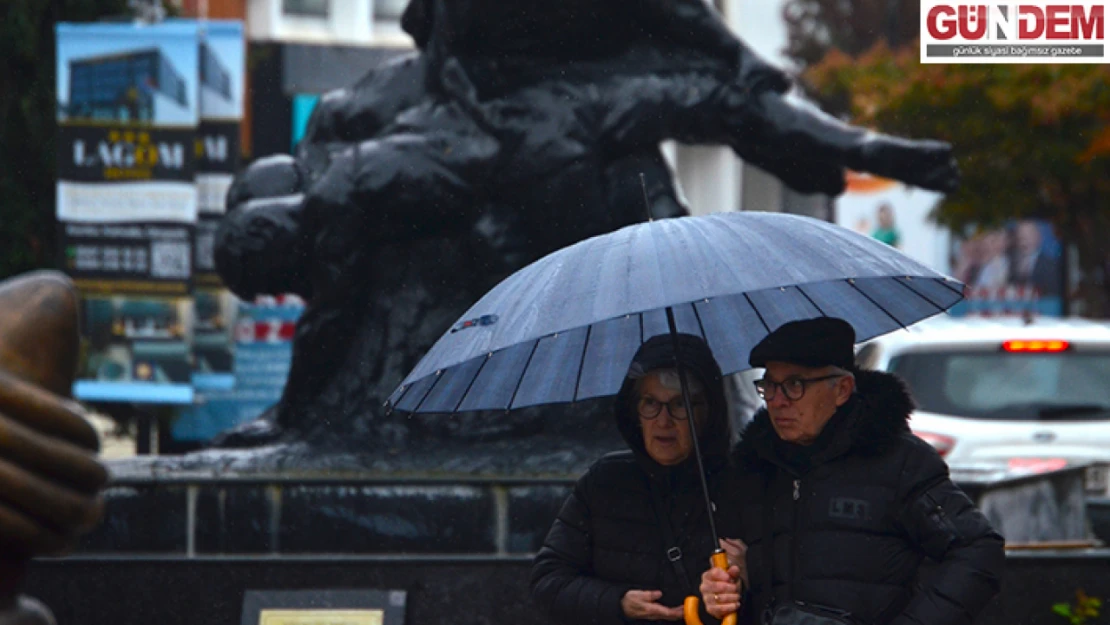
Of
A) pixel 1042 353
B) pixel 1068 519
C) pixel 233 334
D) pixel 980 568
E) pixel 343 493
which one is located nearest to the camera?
pixel 980 568

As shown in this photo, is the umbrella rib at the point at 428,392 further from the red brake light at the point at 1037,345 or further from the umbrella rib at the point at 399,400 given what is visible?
the red brake light at the point at 1037,345

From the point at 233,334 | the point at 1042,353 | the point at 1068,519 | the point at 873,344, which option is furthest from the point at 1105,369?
the point at 233,334

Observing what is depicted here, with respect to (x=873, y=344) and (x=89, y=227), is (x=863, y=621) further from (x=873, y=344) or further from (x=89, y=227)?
(x=89, y=227)

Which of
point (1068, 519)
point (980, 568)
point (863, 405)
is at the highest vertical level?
point (863, 405)

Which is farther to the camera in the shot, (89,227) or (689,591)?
(89,227)

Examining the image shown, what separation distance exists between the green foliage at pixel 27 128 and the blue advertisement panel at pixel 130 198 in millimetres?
945

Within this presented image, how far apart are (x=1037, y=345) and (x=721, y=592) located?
715 cm

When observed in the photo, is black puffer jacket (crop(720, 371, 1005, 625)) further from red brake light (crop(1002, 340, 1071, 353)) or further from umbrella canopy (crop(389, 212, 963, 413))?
red brake light (crop(1002, 340, 1071, 353))

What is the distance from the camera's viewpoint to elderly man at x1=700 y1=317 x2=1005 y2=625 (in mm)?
3576

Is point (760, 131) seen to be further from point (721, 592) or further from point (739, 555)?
point (721, 592)

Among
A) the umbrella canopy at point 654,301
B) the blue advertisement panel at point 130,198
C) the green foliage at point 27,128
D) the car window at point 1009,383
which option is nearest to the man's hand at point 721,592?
the umbrella canopy at point 654,301

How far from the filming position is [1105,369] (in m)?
10.6

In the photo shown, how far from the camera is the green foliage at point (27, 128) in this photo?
609 inches

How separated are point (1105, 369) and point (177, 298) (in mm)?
7286
